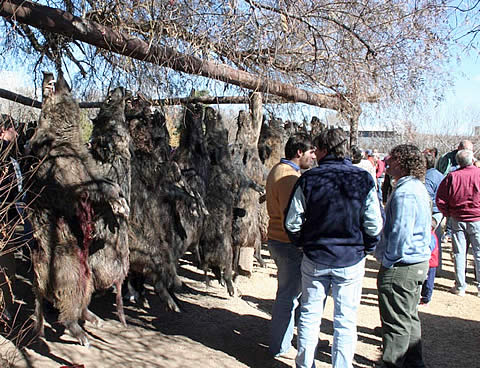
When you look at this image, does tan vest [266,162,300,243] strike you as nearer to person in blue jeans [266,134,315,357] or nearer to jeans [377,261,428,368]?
person in blue jeans [266,134,315,357]

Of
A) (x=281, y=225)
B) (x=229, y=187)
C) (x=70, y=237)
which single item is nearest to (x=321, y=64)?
(x=229, y=187)

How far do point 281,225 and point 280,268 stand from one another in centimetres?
43

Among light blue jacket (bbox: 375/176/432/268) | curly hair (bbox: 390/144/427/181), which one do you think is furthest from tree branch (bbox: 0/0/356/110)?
light blue jacket (bbox: 375/176/432/268)

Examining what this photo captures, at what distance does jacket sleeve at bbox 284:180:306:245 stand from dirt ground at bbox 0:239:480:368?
149cm

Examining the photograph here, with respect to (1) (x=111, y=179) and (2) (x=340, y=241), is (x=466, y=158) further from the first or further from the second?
(1) (x=111, y=179)

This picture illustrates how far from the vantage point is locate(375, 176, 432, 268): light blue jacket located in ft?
13.4

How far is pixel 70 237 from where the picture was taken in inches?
157

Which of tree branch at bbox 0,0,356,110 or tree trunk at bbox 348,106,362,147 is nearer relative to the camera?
tree branch at bbox 0,0,356,110

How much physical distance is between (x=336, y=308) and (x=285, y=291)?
73cm

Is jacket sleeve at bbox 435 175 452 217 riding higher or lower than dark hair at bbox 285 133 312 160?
lower

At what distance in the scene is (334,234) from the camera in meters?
3.68

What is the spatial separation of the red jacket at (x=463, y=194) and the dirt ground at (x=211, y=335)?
131 cm

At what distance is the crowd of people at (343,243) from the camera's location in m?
3.69

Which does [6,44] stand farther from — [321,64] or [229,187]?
[321,64]
